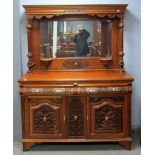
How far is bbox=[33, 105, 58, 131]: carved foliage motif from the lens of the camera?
2639 mm

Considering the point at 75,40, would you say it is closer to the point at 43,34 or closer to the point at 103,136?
the point at 43,34

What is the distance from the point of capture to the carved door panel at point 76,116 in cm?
262

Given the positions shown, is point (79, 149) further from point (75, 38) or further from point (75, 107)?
point (75, 38)

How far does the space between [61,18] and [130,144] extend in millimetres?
1583

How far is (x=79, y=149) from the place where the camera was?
2762 millimetres

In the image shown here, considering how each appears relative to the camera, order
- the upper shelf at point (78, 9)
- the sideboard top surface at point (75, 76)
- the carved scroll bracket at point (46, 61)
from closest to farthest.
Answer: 1. the sideboard top surface at point (75, 76)
2. the upper shelf at point (78, 9)
3. the carved scroll bracket at point (46, 61)

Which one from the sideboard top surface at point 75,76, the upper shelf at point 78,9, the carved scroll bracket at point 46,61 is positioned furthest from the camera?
the carved scroll bracket at point 46,61

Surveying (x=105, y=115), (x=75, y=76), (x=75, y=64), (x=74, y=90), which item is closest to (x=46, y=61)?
(x=75, y=64)

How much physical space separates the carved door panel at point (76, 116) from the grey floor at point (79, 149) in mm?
184

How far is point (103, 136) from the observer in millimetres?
2658

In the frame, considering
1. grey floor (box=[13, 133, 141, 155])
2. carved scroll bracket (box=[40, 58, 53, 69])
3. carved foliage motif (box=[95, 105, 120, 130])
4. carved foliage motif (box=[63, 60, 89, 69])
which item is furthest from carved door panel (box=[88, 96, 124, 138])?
carved scroll bracket (box=[40, 58, 53, 69])

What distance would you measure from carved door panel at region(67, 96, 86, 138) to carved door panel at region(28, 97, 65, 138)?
63 millimetres

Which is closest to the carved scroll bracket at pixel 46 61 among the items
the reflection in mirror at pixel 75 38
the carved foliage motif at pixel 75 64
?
the reflection in mirror at pixel 75 38

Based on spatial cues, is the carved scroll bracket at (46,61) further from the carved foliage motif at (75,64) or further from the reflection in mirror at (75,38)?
the carved foliage motif at (75,64)
